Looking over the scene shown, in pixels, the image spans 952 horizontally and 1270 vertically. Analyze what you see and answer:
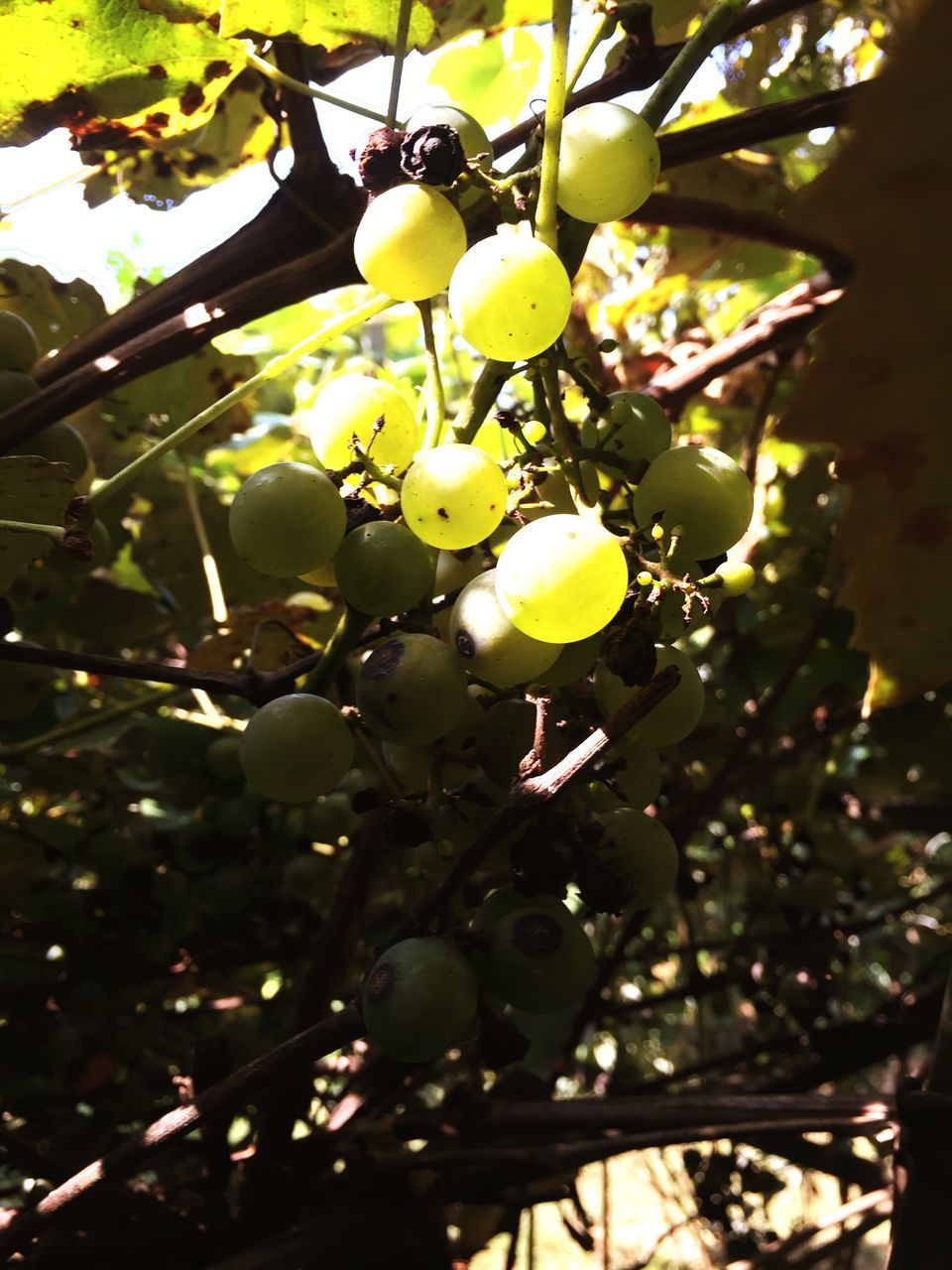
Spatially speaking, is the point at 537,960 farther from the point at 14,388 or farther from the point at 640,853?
the point at 14,388

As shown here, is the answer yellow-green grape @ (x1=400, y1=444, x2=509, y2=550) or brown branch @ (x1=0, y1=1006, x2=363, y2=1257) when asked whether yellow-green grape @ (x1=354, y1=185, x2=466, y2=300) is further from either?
brown branch @ (x1=0, y1=1006, x2=363, y2=1257)

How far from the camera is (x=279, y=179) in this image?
73 centimetres

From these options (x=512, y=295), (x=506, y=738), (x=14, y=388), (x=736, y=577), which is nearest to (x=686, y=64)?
(x=512, y=295)

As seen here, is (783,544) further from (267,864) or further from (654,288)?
(267,864)

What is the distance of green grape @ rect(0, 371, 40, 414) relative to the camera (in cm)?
74

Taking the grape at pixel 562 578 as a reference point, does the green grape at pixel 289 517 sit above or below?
above

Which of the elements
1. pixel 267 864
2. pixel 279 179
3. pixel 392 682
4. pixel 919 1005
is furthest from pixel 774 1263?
pixel 279 179

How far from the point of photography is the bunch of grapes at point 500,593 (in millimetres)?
498

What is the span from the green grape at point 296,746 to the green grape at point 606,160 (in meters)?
0.34

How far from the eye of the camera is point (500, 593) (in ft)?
1.70

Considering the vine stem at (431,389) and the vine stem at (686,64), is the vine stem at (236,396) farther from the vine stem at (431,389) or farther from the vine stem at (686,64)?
the vine stem at (686,64)

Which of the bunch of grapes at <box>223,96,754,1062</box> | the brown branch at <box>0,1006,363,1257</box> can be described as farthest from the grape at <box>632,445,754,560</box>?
the brown branch at <box>0,1006,363,1257</box>

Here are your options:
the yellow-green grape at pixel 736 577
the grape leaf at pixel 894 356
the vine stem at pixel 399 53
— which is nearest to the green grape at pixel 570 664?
the yellow-green grape at pixel 736 577

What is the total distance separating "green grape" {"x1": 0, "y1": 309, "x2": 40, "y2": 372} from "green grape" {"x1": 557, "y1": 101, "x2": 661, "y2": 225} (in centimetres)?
48
